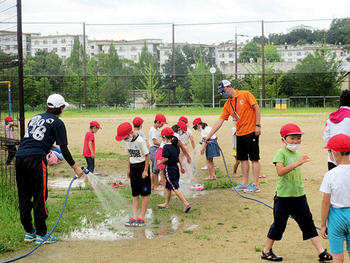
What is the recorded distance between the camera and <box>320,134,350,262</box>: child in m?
3.97

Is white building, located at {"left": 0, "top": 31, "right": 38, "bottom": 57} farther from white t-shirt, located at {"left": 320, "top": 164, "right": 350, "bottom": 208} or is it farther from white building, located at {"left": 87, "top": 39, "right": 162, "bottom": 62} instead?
white building, located at {"left": 87, "top": 39, "right": 162, "bottom": 62}

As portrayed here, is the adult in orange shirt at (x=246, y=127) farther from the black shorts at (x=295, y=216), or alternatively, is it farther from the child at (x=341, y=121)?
the black shorts at (x=295, y=216)

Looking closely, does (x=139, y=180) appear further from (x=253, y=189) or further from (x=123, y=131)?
(x=253, y=189)

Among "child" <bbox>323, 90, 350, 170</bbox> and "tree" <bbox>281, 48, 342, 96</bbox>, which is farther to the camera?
"tree" <bbox>281, 48, 342, 96</bbox>

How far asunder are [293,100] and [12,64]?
3811 centimetres

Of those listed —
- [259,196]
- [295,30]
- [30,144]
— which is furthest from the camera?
[295,30]

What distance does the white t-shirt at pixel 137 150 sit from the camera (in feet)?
21.4

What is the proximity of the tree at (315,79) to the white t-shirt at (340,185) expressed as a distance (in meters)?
41.8

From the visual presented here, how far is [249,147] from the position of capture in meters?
8.45

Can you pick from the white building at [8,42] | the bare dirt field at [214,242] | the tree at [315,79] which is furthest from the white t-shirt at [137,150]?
the tree at [315,79]

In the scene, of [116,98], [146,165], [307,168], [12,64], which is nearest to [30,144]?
[146,165]

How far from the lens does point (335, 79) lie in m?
43.8

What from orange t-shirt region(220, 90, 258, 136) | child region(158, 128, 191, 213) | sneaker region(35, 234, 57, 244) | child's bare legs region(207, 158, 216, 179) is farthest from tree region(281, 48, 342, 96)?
sneaker region(35, 234, 57, 244)

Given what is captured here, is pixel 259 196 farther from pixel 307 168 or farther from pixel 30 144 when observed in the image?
pixel 30 144
